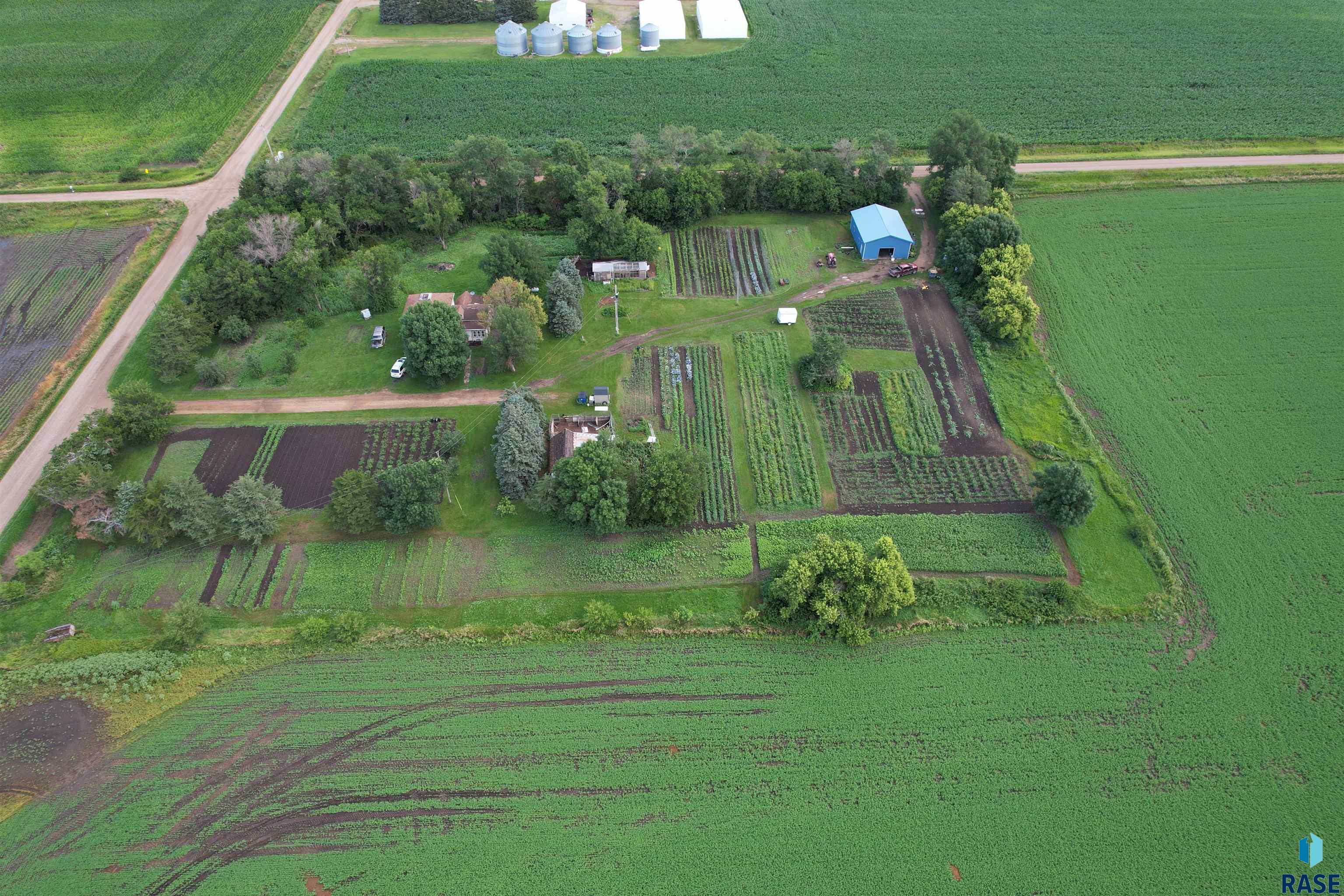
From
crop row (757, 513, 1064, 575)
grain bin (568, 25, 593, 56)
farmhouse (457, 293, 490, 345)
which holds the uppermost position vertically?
grain bin (568, 25, 593, 56)

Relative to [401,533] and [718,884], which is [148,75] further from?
[718,884]

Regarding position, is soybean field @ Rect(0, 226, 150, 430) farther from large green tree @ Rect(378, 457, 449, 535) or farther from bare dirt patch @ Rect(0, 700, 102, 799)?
large green tree @ Rect(378, 457, 449, 535)

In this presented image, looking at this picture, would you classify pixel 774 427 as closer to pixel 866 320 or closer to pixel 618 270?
pixel 866 320

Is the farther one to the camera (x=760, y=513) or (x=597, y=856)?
(x=760, y=513)

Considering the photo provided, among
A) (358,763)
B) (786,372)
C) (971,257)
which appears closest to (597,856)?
(358,763)

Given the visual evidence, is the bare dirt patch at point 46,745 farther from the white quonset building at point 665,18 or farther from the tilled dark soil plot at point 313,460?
the white quonset building at point 665,18

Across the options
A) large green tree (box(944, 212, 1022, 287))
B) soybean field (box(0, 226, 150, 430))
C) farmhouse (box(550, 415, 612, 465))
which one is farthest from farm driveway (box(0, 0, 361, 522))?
large green tree (box(944, 212, 1022, 287))
